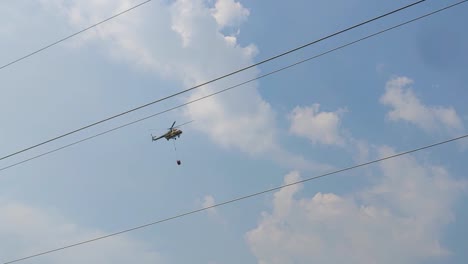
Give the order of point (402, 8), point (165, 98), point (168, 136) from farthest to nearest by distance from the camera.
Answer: point (168, 136) → point (165, 98) → point (402, 8)

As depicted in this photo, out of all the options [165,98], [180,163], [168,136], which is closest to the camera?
[165,98]

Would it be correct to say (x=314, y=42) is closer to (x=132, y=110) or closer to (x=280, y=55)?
(x=280, y=55)

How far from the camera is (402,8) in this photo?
1695cm

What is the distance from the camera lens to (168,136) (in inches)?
2036

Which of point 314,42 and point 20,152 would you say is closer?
point 314,42

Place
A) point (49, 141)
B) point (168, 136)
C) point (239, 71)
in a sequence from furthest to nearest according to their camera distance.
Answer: point (168, 136), point (49, 141), point (239, 71)

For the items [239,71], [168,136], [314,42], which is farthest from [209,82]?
[168,136]

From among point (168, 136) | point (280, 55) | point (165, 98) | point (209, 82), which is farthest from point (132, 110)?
point (168, 136)

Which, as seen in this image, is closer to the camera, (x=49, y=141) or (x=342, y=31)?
(x=342, y=31)

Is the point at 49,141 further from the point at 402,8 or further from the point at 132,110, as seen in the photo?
the point at 402,8

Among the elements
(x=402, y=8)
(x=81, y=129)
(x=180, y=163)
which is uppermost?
(x=180, y=163)

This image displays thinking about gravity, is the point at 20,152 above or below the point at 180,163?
below

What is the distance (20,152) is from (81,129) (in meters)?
3.45

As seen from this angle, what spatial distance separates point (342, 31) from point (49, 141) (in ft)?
41.7
